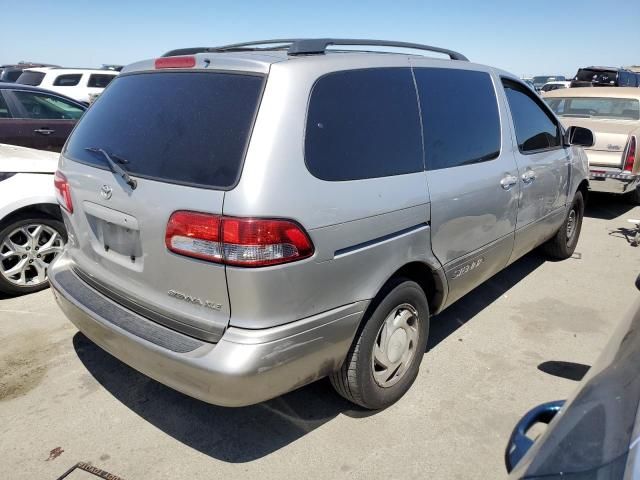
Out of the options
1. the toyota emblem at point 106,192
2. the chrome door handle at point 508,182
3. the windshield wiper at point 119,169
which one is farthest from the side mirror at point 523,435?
the chrome door handle at point 508,182

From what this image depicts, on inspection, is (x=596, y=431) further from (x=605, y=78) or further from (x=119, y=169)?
(x=605, y=78)

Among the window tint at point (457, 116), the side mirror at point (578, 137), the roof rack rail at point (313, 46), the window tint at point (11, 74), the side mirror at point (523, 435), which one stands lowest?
the window tint at point (11, 74)

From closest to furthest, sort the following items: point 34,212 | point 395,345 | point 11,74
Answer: point 395,345 < point 34,212 < point 11,74

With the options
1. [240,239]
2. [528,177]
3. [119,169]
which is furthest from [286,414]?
[528,177]

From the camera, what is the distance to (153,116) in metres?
2.43

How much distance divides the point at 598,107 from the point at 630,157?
1639mm

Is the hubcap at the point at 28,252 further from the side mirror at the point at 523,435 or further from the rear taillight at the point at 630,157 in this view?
the rear taillight at the point at 630,157

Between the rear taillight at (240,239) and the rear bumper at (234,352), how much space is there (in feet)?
0.98

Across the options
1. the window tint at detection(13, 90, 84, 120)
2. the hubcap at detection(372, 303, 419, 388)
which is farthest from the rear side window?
the hubcap at detection(372, 303, 419, 388)

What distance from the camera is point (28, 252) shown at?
411 cm

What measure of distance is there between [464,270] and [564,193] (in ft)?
6.93

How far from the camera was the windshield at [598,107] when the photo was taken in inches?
297

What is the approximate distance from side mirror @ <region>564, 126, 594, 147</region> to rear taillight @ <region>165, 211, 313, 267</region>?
377 cm

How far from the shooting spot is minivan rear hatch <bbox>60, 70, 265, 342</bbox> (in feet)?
6.84
